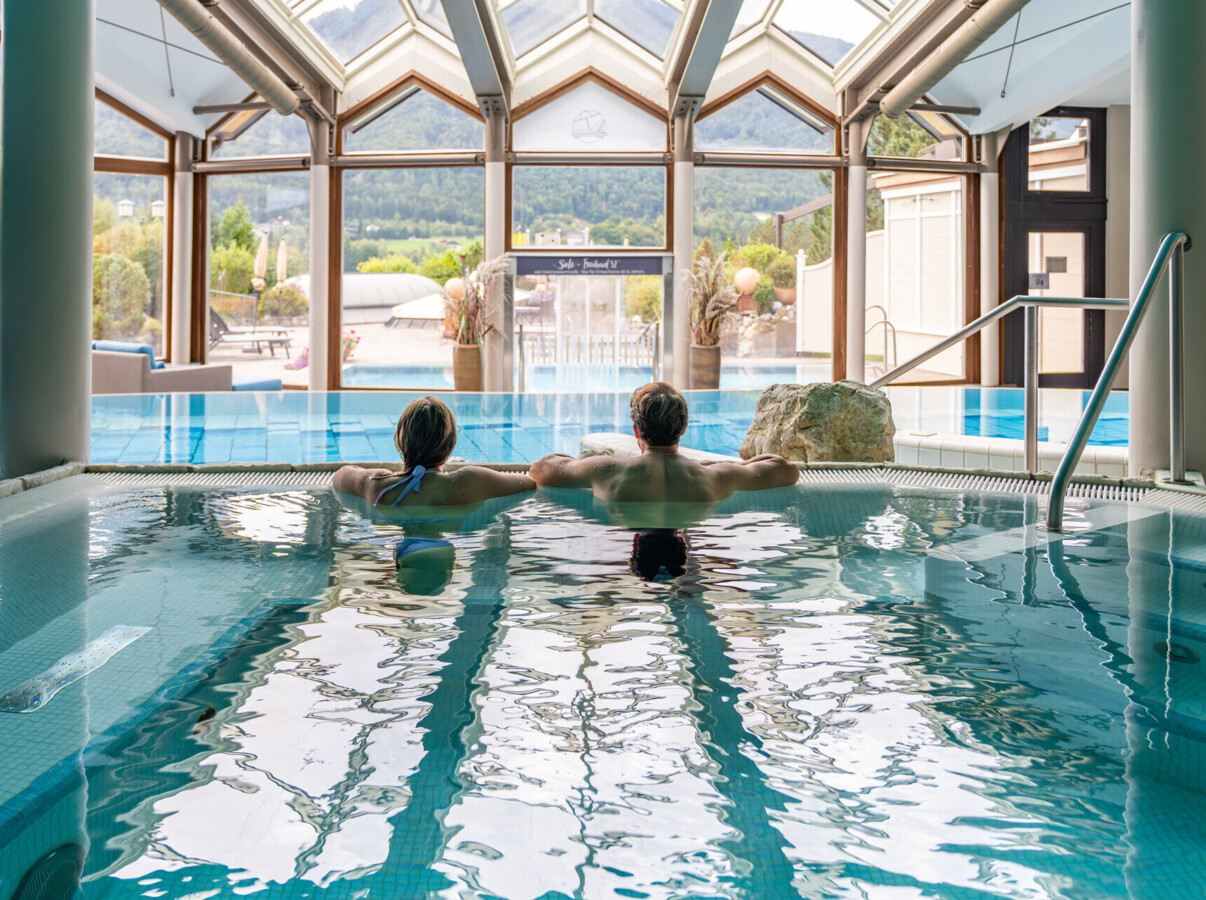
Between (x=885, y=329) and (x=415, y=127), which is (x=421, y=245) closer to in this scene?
(x=415, y=127)

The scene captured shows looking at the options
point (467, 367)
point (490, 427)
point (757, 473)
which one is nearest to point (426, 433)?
point (757, 473)

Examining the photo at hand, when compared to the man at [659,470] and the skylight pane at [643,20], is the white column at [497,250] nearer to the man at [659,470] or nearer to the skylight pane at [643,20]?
the skylight pane at [643,20]

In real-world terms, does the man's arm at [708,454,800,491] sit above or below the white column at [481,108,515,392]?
below

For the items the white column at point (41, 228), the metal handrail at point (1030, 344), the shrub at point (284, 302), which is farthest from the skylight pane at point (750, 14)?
the white column at point (41, 228)

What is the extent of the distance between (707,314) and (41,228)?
9.68 m

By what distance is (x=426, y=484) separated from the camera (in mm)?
3527

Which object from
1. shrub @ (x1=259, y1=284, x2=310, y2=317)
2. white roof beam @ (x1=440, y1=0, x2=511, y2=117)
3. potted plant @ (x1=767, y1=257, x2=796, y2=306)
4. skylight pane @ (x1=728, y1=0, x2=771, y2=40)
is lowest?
shrub @ (x1=259, y1=284, x2=310, y2=317)

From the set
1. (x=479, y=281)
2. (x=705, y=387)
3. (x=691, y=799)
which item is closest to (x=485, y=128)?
(x=479, y=281)

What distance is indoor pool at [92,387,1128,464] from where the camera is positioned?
7832 millimetres

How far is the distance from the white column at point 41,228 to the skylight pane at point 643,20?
347 inches

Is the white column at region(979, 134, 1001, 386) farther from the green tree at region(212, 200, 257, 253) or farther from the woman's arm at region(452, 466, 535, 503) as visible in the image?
the woman's arm at region(452, 466, 535, 503)

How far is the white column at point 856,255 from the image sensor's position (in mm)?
13180

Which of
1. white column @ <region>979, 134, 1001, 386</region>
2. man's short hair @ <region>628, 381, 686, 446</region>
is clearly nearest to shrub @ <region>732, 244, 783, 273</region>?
white column @ <region>979, 134, 1001, 386</region>

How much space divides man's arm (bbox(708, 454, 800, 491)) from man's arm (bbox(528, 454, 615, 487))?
1.26 feet
